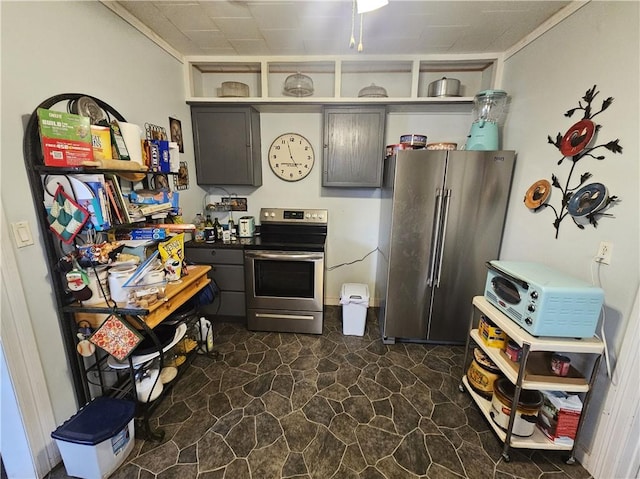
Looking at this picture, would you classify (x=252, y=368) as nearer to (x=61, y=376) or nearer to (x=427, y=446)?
(x=61, y=376)

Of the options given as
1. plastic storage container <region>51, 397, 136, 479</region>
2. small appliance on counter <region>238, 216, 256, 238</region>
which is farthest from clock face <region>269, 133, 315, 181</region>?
plastic storage container <region>51, 397, 136, 479</region>

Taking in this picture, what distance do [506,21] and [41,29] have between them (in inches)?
109

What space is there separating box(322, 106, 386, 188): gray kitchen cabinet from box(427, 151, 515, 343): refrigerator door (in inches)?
29.6

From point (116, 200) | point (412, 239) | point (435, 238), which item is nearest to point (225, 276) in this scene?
point (116, 200)

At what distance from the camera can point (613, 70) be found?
4.66 feet

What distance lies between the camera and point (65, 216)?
1.31 metres

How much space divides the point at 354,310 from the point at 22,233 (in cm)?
228

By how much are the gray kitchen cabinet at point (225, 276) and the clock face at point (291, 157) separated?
1035 millimetres

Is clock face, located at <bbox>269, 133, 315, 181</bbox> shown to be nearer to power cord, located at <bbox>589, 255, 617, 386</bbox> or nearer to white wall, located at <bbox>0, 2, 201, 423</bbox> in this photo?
white wall, located at <bbox>0, 2, 201, 423</bbox>

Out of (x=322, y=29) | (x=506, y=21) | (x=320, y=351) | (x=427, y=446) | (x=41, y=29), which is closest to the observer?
(x=41, y=29)

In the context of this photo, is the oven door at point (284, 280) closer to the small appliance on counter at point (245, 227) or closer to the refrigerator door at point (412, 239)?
the small appliance on counter at point (245, 227)

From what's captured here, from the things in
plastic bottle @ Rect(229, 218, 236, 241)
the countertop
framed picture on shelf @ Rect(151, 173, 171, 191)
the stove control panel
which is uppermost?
framed picture on shelf @ Rect(151, 173, 171, 191)

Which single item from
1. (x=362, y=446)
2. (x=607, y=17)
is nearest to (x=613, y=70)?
(x=607, y=17)

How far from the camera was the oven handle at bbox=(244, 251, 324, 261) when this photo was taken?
2.43 metres
